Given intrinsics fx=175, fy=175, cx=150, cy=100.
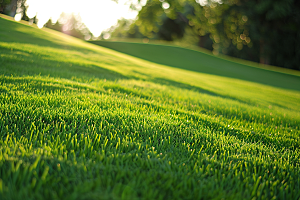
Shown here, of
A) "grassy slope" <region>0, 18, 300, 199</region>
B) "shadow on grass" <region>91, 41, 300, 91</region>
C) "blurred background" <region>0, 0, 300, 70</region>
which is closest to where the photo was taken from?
"grassy slope" <region>0, 18, 300, 199</region>

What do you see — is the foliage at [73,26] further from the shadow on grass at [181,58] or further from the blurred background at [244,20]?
the shadow on grass at [181,58]

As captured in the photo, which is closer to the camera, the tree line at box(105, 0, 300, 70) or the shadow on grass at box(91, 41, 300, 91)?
the shadow on grass at box(91, 41, 300, 91)

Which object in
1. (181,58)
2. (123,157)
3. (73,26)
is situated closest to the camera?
(123,157)

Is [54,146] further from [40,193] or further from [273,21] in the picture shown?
[273,21]

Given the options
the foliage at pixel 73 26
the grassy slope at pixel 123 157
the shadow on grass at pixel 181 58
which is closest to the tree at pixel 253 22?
the shadow on grass at pixel 181 58

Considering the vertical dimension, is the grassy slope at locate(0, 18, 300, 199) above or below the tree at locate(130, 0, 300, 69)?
below

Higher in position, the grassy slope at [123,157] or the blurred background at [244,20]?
the blurred background at [244,20]

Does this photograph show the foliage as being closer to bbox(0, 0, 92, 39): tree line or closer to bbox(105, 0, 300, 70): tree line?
bbox(0, 0, 92, 39): tree line

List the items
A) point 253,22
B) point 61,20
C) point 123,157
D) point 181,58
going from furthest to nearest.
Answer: point 61,20
point 253,22
point 181,58
point 123,157

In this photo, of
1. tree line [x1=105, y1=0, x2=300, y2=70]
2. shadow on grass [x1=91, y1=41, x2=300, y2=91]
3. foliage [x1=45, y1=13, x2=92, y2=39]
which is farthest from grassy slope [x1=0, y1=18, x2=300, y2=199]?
foliage [x1=45, y1=13, x2=92, y2=39]

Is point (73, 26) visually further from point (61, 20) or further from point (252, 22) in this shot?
point (252, 22)

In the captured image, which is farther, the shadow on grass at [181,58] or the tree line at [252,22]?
the tree line at [252,22]

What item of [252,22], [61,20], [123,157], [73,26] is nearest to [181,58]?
[252,22]

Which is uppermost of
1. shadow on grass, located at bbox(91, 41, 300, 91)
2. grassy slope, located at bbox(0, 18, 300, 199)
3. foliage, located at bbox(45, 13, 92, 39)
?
foliage, located at bbox(45, 13, 92, 39)
